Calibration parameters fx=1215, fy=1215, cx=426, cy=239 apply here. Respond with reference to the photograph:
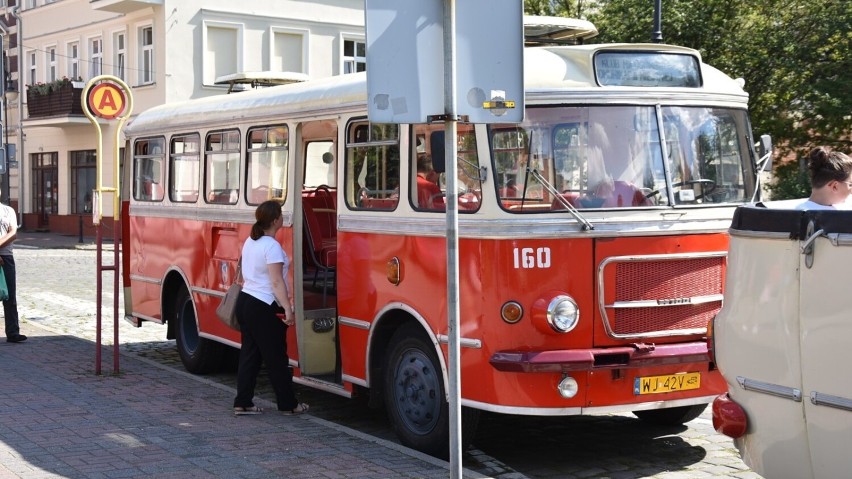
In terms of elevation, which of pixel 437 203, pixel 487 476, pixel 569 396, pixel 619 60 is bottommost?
pixel 487 476

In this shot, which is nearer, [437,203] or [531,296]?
[531,296]

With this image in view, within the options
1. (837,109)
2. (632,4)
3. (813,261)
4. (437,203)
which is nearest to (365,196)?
(437,203)

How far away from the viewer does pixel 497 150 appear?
7.66 meters

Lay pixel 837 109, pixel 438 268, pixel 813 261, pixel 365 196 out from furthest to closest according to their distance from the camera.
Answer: pixel 837 109 < pixel 365 196 < pixel 438 268 < pixel 813 261

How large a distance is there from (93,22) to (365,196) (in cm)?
3675

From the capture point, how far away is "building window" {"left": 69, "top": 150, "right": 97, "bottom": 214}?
144ft

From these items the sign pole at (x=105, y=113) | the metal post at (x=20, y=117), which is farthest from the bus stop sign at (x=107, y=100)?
the metal post at (x=20, y=117)

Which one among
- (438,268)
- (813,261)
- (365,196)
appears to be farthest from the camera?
(365,196)

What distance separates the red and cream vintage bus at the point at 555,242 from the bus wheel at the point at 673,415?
2 cm

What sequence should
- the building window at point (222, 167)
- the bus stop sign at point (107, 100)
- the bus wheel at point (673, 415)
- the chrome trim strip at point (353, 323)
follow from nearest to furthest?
the chrome trim strip at point (353, 323), the bus wheel at point (673, 415), the building window at point (222, 167), the bus stop sign at point (107, 100)

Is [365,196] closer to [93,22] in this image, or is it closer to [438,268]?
[438,268]

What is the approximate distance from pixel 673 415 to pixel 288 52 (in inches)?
1271

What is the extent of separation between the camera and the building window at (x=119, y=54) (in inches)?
1617

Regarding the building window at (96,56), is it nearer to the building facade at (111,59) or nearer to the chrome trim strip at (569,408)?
the building facade at (111,59)
